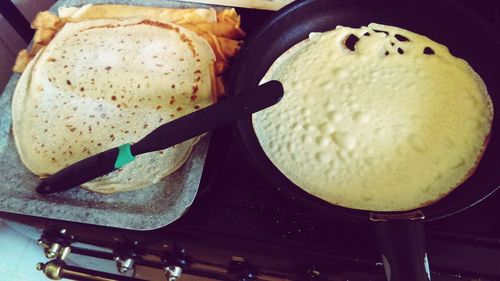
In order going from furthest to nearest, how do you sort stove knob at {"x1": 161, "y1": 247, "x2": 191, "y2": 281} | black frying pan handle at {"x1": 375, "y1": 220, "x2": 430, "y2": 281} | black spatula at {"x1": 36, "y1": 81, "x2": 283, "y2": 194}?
stove knob at {"x1": 161, "y1": 247, "x2": 191, "y2": 281} → black spatula at {"x1": 36, "y1": 81, "x2": 283, "y2": 194} → black frying pan handle at {"x1": 375, "y1": 220, "x2": 430, "y2": 281}

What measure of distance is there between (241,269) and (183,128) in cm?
25

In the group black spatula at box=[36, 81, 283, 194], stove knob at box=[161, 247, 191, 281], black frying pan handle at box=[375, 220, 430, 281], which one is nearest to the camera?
black frying pan handle at box=[375, 220, 430, 281]

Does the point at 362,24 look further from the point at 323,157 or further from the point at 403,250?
the point at 403,250

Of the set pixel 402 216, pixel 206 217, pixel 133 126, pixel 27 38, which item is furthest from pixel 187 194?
pixel 27 38

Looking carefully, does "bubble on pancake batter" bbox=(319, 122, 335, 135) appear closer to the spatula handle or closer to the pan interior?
the pan interior

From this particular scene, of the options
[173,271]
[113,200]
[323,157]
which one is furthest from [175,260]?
[323,157]

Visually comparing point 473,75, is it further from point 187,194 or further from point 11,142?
point 11,142

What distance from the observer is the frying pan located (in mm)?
580

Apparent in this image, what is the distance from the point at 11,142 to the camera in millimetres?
817

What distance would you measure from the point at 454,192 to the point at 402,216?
0.40 ft

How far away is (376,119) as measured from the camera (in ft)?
2.44

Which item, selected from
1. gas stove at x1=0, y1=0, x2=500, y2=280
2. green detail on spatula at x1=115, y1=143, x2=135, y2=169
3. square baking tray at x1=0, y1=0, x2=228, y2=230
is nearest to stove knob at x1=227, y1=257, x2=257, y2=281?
gas stove at x1=0, y1=0, x2=500, y2=280

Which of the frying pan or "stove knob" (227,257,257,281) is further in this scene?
"stove knob" (227,257,257,281)

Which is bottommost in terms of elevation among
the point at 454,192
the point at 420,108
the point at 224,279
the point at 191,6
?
the point at 224,279
